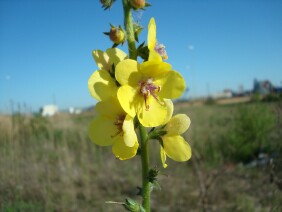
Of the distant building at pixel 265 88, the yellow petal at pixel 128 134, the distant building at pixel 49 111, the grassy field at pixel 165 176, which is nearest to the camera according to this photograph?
the yellow petal at pixel 128 134

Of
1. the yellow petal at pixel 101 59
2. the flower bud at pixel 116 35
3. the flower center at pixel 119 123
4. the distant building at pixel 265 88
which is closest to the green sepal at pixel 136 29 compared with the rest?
the flower bud at pixel 116 35

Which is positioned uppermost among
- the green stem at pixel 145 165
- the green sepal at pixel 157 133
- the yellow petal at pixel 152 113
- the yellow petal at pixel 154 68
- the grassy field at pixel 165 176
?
the yellow petal at pixel 154 68

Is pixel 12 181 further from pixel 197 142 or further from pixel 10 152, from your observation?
pixel 197 142

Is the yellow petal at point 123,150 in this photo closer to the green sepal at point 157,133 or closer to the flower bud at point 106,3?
the green sepal at point 157,133

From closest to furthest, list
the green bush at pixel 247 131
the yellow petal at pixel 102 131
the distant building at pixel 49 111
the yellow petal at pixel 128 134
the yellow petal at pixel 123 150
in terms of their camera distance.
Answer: the yellow petal at pixel 128 134, the yellow petal at pixel 123 150, the yellow petal at pixel 102 131, the green bush at pixel 247 131, the distant building at pixel 49 111

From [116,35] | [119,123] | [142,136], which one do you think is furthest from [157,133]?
[116,35]

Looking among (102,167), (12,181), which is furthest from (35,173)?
(102,167)
